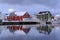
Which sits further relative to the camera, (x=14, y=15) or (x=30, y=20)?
(x=14, y=15)

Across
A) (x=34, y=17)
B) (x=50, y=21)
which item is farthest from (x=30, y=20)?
(x=50, y=21)

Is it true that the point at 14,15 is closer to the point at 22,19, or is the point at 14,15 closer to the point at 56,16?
the point at 22,19

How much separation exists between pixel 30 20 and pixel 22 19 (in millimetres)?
1810

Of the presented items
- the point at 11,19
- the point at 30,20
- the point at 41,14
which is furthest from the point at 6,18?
the point at 41,14

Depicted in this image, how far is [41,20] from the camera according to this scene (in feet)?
111

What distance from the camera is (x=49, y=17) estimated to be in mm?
35125

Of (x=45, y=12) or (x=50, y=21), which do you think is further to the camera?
(x=45, y=12)

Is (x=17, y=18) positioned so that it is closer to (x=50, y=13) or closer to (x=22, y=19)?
(x=22, y=19)

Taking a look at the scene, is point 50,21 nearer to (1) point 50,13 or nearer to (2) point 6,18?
(1) point 50,13

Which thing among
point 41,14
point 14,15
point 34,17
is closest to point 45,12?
point 41,14

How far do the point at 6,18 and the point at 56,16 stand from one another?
30.2 ft

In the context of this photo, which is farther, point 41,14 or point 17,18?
point 41,14

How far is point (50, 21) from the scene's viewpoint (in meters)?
33.9

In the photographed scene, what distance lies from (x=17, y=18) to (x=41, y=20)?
4.35m
